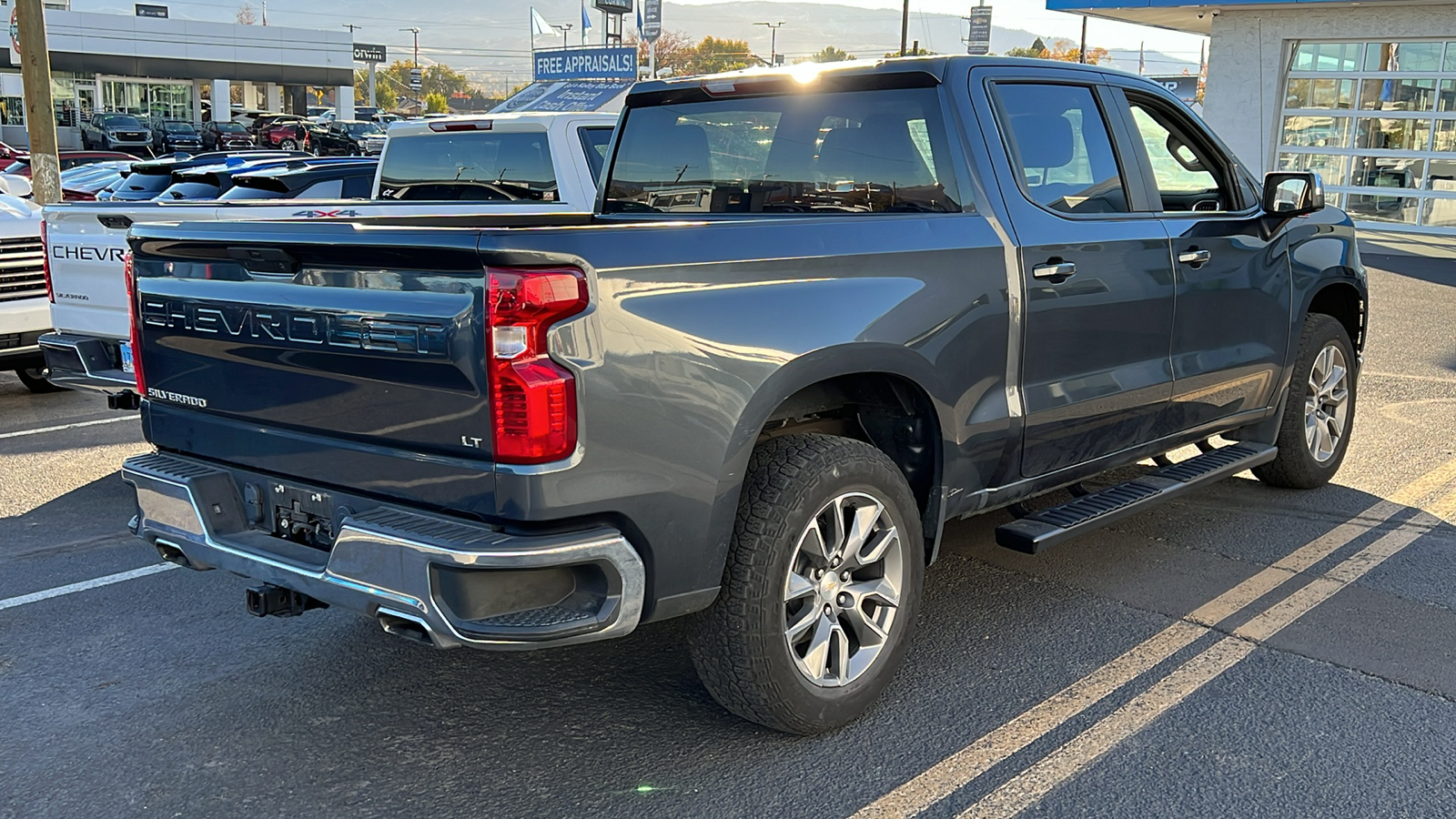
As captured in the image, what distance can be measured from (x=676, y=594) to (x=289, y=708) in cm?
143

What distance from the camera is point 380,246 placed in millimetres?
3135

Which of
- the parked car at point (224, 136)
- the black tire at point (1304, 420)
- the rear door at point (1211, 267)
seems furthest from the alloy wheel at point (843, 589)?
the parked car at point (224, 136)

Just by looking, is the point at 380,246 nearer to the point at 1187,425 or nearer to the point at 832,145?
the point at 832,145

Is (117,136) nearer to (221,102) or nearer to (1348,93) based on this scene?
(221,102)

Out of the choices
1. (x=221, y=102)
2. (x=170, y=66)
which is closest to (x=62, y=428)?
(x=170, y=66)

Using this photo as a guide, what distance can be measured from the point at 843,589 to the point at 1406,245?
21159 millimetres

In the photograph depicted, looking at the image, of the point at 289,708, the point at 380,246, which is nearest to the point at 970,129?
the point at 380,246

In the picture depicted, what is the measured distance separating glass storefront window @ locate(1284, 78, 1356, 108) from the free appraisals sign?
750 inches

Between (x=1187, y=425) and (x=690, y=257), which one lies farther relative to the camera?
(x=1187, y=425)

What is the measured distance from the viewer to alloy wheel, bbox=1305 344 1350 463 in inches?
246

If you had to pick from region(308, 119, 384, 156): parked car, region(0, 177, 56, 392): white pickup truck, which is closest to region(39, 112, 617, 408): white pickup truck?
region(0, 177, 56, 392): white pickup truck

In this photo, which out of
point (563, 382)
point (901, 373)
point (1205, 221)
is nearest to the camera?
point (563, 382)

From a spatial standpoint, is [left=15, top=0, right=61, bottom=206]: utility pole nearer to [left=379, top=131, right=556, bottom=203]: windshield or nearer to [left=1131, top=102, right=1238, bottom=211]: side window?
[left=379, top=131, right=556, bottom=203]: windshield

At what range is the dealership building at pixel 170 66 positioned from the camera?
199ft
